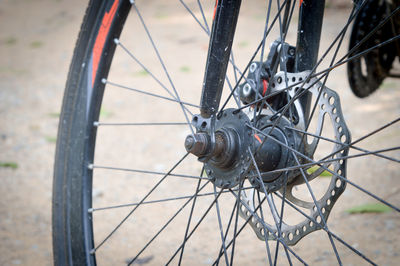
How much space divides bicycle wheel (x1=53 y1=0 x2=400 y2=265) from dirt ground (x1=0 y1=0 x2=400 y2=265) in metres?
0.01

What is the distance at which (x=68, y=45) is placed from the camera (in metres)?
5.87

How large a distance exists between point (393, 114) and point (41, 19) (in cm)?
550

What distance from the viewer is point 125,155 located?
3.13 m

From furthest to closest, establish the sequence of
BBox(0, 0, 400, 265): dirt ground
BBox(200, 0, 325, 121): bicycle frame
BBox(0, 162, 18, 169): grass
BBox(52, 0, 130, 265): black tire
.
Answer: BBox(0, 162, 18, 169): grass → BBox(0, 0, 400, 265): dirt ground → BBox(52, 0, 130, 265): black tire → BBox(200, 0, 325, 121): bicycle frame

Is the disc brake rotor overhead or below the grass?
below

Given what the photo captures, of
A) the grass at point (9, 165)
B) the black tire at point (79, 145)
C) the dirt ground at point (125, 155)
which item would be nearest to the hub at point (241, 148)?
the black tire at point (79, 145)

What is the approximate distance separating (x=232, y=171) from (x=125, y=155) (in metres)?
1.89

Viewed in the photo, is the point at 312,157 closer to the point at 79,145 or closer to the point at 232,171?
the point at 232,171

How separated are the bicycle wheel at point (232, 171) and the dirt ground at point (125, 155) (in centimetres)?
1

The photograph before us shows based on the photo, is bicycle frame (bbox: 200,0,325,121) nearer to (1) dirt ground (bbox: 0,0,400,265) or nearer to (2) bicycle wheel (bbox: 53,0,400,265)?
(2) bicycle wheel (bbox: 53,0,400,265)

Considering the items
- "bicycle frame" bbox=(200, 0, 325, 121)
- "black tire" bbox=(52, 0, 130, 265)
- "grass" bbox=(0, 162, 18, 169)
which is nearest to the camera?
"bicycle frame" bbox=(200, 0, 325, 121)

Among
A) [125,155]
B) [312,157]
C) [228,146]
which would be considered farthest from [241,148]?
[125,155]

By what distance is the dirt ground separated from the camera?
2.04 metres

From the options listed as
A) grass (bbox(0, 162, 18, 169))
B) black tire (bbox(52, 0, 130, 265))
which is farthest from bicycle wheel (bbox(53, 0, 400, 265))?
grass (bbox(0, 162, 18, 169))
